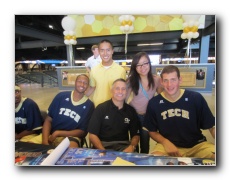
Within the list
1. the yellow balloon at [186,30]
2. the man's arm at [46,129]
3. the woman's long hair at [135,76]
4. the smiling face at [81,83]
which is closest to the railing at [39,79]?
the smiling face at [81,83]

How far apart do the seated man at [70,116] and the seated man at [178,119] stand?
23.8 inches

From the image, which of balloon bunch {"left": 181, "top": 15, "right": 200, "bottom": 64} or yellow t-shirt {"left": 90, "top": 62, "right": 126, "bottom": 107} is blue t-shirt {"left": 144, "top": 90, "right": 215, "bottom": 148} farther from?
balloon bunch {"left": 181, "top": 15, "right": 200, "bottom": 64}

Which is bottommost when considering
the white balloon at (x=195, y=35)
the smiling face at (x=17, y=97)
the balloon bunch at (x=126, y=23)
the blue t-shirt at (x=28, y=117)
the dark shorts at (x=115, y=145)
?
the dark shorts at (x=115, y=145)

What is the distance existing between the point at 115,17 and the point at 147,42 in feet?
1.22

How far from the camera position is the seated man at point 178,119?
187 cm

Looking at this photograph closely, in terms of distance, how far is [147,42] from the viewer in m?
2.01

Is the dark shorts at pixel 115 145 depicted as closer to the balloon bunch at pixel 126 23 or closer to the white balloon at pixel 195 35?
the balloon bunch at pixel 126 23

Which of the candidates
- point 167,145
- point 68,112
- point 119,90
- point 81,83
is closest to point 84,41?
point 81,83

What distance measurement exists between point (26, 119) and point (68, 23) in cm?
100

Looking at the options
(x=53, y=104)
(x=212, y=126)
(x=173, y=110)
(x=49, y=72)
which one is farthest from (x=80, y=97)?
(x=212, y=126)

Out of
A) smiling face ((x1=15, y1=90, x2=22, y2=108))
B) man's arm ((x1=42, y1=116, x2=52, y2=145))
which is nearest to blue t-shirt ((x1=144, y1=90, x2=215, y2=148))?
man's arm ((x1=42, y1=116, x2=52, y2=145))

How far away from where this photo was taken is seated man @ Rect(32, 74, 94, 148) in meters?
2.00

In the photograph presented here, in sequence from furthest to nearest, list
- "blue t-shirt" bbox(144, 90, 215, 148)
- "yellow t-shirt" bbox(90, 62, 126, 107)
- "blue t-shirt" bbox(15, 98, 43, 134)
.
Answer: "blue t-shirt" bbox(15, 98, 43, 134)
"yellow t-shirt" bbox(90, 62, 126, 107)
"blue t-shirt" bbox(144, 90, 215, 148)

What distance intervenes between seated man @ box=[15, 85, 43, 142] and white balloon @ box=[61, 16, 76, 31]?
769 millimetres
